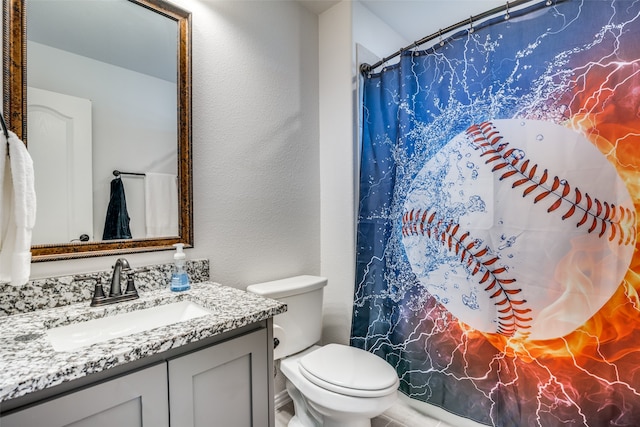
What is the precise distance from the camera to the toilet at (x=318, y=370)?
1.27 metres

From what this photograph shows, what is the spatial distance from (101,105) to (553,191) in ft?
6.08

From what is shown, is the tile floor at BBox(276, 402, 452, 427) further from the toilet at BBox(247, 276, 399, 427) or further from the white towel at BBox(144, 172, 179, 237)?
the white towel at BBox(144, 172, 179, 237)

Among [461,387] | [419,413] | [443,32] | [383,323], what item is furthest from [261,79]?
[419,413]

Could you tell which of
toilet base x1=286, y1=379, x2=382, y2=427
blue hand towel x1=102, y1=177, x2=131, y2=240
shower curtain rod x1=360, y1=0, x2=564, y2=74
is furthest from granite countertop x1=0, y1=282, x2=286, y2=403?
shower curtain rod x1=360, y1=0, x2=564, y2=74

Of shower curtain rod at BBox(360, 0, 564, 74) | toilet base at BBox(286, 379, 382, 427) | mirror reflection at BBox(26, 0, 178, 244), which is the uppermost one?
shower curtain rod at BBox(360, 0, 564, 74)

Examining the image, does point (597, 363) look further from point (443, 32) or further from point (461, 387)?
point (443, 32)

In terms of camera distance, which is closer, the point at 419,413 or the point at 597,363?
the point at 597,363

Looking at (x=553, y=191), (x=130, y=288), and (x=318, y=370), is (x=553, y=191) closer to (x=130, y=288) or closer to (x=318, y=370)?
(x=318, y=370)

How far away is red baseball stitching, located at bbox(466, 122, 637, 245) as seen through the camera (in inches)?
43.9

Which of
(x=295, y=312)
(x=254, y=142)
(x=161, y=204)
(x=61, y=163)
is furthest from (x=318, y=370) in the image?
(x=61, y=163)

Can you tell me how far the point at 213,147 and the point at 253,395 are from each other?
1123 millimetres

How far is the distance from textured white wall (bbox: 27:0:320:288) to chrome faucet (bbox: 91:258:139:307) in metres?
0.09

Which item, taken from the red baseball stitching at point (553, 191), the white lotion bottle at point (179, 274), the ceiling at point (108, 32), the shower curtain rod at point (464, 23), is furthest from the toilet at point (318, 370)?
the shower curtain rod at point (464, 23)

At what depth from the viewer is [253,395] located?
3.45 ft
